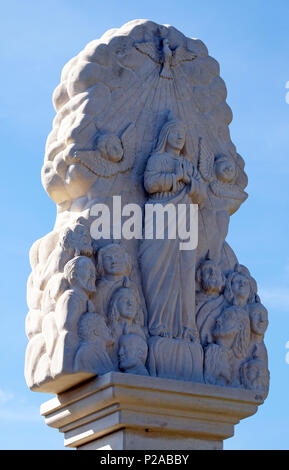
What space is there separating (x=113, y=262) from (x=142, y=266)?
401 millimetres

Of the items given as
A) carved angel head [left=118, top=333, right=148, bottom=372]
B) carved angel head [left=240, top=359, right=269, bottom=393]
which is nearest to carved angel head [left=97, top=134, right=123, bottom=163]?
carved angel head [left=118, top=333, right=148, bottom=372]

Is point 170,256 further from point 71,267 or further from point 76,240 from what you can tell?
point 71,267

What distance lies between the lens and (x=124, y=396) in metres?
9.95

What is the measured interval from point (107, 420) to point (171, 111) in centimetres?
326

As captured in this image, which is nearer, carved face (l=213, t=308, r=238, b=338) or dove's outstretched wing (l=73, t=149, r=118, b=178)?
dove's outstretched wing (l=73, t=149, r=118, b=178)

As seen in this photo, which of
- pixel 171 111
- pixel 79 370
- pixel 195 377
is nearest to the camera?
pixel 79 370

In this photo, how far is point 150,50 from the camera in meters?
11.6

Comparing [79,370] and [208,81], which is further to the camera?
[208,81]

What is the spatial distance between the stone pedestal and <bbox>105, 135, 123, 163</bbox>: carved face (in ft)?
7.14

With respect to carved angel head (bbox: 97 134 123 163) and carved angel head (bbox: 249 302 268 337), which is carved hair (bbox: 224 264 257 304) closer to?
carved angel head (bbox: 249 302 268 337)

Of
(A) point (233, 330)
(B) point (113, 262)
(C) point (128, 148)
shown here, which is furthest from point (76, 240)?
(A) point (233, 330)

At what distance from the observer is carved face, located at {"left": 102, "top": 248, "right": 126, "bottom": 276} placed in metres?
10.4
